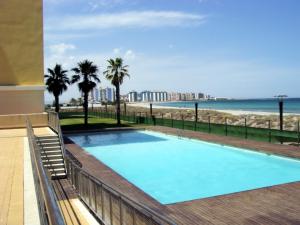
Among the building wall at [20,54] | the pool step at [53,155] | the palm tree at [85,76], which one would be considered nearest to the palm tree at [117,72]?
the palm tree at [85,76]

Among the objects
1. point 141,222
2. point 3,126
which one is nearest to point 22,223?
point 141,222

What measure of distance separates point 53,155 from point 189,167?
808cm

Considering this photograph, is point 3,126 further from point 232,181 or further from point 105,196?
point 105,196

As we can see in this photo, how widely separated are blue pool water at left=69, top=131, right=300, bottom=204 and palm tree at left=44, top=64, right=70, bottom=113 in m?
18.9

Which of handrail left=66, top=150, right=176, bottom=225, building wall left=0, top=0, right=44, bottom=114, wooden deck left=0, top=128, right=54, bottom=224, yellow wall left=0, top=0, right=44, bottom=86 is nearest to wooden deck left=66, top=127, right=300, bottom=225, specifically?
handrail left=66, top=150, right=176, bottom=225

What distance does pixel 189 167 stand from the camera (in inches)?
815

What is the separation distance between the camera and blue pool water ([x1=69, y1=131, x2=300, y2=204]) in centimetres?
1622

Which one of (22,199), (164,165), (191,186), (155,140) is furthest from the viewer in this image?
(155,140)

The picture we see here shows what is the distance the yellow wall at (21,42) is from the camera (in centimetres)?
2450

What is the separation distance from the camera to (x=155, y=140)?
29.9m

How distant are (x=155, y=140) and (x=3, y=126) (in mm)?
12473

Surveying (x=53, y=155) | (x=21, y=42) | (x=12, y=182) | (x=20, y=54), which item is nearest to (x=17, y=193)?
(x=12, y=182)

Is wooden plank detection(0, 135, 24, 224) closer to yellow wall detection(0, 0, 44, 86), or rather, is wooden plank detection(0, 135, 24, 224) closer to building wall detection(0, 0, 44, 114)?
building wall detection(0, 0, 44, 114)

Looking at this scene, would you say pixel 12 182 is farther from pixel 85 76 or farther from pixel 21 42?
pixel 85 76
